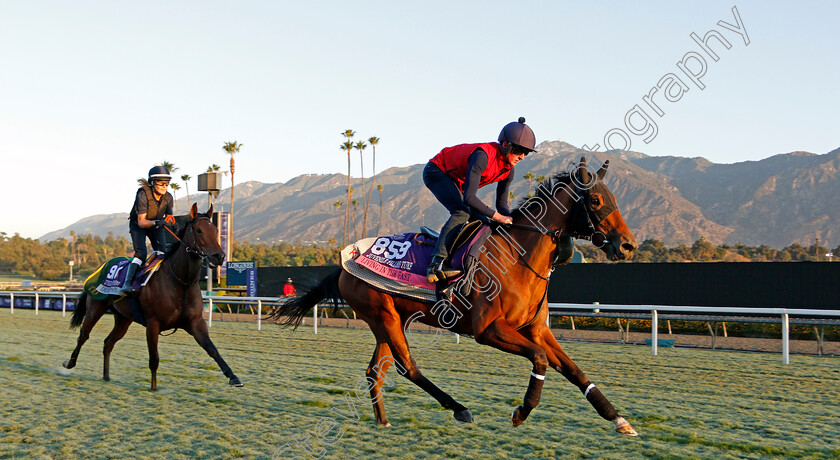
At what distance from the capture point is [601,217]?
4.66 meters

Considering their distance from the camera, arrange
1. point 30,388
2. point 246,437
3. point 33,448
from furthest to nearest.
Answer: point 30,388 < point 246,437 < point 33,448

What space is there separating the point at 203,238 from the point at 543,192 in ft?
12.4

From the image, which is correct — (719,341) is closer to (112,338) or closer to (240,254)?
(112,338)

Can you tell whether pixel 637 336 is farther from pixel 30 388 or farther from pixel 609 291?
pixel 30 388

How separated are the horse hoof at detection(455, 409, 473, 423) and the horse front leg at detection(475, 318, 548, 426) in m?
0.39

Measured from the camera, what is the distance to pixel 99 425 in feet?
16.7

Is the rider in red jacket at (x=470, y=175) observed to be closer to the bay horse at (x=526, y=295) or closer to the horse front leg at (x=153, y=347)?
the bay horse at (x=526, y=295)

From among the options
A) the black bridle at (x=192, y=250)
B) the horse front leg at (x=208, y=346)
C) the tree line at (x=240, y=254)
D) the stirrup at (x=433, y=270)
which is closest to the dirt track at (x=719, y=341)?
the horse front leg at (x=208, y=346)

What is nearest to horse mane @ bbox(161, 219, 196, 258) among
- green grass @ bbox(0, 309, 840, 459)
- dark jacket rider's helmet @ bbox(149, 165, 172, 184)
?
dark jacket rider's helmet @ bbox(149, 165, 172, 184)

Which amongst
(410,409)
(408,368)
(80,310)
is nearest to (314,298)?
(410,409)

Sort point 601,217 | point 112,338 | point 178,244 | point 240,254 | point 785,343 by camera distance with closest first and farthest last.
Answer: point 601,217
point 178,244
point 112,338
point 785,343
point 240,254

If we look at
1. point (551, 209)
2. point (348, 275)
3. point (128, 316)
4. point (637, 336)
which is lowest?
point (637, 336)

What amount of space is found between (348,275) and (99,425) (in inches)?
86.7

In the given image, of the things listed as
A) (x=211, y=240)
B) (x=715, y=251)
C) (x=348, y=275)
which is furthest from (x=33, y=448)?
(x=715, y=251)
